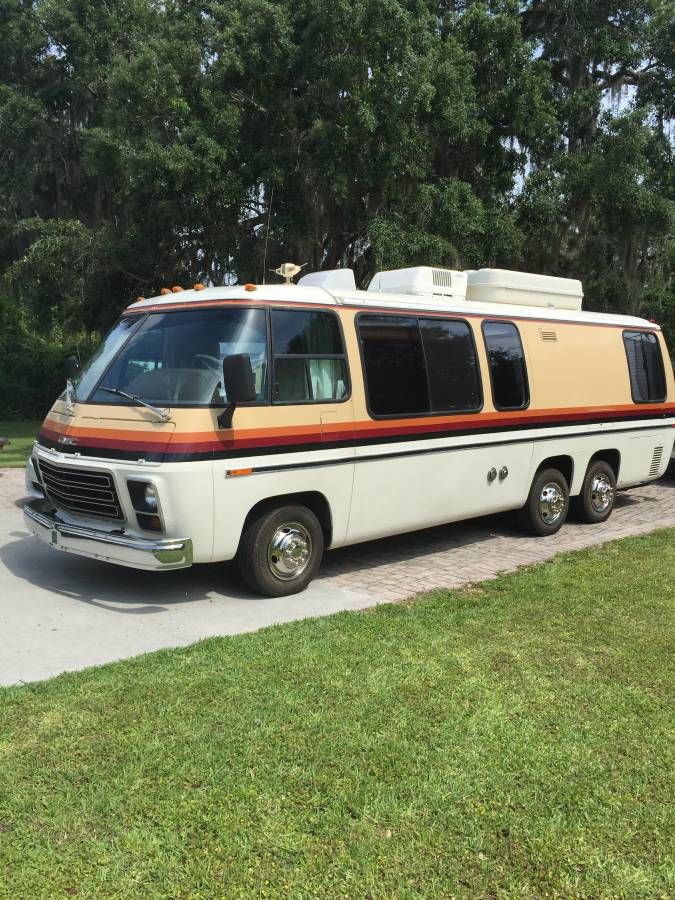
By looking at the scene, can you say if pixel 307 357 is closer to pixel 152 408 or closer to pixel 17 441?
pixel 152 408

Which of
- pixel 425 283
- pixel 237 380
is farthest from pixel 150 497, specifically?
pixel 425 283

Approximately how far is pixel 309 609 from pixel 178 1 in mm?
16455

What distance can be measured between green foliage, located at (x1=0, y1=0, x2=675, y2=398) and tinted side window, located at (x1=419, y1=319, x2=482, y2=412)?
6368 mm

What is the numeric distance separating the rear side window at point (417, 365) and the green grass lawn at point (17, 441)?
355 inches

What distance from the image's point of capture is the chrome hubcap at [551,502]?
9.00 m

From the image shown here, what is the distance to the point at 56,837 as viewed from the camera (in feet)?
10.5

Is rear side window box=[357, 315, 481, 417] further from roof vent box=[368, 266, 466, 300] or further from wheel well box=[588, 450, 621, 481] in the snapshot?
wheel well box=[588, 450, 621, 481]

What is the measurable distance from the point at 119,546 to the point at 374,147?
414 inches

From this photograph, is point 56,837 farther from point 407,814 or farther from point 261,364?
point 261,364

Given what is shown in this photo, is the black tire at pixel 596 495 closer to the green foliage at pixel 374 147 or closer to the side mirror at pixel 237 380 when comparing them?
the side mirror at pixel 237 380

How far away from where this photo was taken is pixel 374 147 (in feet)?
46.6

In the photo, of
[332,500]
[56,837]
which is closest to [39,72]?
[332,500]

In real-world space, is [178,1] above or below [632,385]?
above

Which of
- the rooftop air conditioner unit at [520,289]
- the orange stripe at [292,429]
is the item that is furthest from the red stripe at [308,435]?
the rooftop air conditioner unit at [520,289]
